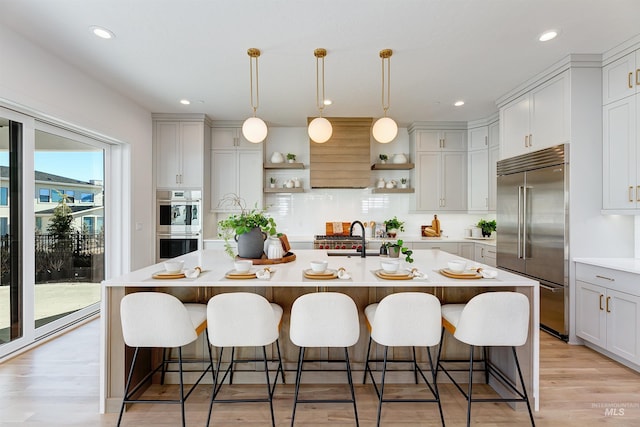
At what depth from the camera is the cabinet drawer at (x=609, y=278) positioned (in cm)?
242

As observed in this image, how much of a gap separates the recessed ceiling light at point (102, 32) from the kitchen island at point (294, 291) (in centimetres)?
189

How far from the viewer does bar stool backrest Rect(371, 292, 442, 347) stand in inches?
67.7

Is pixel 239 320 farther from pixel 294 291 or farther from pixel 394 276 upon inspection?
pixel 394 276

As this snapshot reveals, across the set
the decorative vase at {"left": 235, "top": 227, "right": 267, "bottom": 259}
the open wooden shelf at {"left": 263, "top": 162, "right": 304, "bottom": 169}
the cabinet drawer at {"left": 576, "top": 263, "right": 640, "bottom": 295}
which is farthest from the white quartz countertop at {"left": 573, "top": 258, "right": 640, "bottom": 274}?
the open wooden shelf at {"left": 263, "top": 162, "right": 304, "bottom": 169}

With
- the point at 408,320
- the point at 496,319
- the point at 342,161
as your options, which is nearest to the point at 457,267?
the point at 496,319

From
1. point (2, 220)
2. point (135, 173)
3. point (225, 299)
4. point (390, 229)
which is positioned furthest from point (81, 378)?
point (390, 229)

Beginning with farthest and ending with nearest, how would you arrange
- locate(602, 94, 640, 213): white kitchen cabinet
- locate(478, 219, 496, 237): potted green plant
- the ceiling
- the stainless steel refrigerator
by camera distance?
locate(478, 219, 496, 237): potted green plant, the stainless steel refrigerator, locate(602, 94, 640, 213): white kitchen cabinet, the ceiling

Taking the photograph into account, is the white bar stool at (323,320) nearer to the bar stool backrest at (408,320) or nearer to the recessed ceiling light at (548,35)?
the bar stool backrest at (408,320)

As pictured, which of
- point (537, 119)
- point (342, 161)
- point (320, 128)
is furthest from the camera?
point (342, 161)

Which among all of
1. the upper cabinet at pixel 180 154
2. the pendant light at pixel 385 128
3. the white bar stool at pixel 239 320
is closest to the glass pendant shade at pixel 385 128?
the pendant light at pixel 385 128

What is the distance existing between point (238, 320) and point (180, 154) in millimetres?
3520

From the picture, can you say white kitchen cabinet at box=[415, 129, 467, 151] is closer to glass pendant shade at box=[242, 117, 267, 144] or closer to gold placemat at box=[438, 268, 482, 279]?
glass pendant shade at box=[242, 117, 267, 144]

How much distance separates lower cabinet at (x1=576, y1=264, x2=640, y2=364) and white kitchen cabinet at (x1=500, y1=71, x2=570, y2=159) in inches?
50.7

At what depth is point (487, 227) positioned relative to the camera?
4820 millimetres
